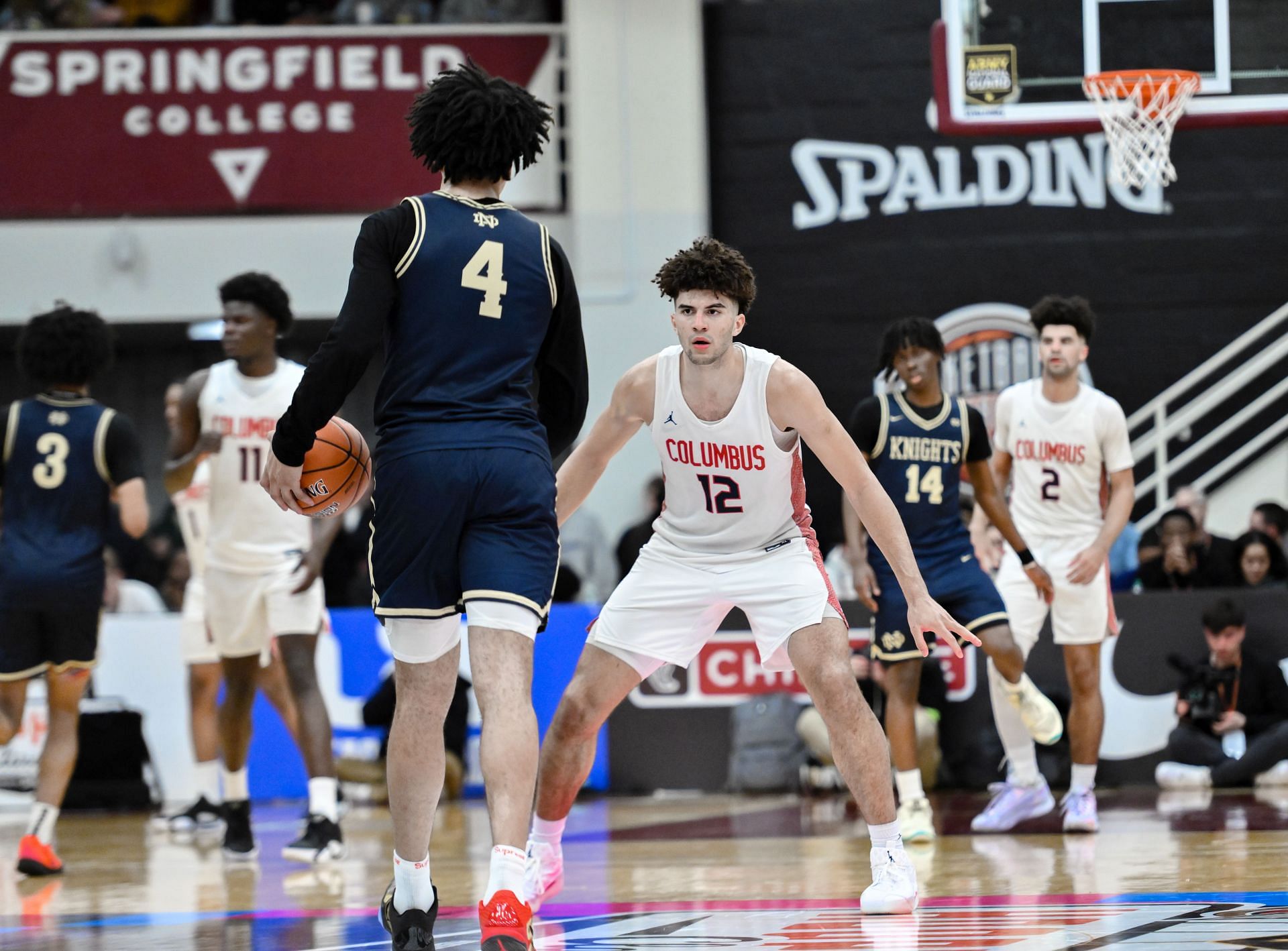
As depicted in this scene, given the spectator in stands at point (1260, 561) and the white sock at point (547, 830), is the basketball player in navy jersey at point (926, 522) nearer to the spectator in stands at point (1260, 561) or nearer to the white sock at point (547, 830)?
the white sock at point (547, 830)

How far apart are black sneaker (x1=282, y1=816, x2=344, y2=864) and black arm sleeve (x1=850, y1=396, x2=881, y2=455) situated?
2719 mm

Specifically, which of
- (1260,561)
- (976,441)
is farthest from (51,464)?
(1260,561)

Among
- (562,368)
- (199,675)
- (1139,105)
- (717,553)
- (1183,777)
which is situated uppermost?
(1139,105)

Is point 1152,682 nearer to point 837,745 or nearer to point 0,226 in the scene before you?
point 837,745

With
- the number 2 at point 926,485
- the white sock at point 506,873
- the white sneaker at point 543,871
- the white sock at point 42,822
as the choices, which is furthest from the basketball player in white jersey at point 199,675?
the white sock at point 506,873

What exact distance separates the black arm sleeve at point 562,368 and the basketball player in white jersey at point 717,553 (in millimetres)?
→ 470

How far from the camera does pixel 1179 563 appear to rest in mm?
9977

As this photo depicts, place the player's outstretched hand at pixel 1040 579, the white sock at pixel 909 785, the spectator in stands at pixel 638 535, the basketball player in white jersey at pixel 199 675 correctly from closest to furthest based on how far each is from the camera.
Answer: the white sock at pixel 909 785 < the player's outstretched hand at pixel 1040 579 < the basketball player in white jersey at pixel 199 675 < the spectator in stands at pixel 638 535

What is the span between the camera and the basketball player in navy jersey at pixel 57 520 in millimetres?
6902

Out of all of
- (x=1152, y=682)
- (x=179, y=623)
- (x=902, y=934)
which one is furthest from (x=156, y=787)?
(x=902, y=934)

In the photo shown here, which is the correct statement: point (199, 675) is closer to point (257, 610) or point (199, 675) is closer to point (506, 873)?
point (257, 610)

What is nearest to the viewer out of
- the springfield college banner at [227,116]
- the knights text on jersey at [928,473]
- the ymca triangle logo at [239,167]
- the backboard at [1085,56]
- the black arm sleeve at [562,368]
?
the black arm sleeve at [562,368]

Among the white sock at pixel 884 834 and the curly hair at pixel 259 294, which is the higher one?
the curly hair at pixel 259 294

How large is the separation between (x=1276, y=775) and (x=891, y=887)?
15.5 ft
